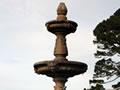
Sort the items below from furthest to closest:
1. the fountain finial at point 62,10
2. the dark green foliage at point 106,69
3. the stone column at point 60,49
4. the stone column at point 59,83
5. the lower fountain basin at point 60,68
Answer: the dark green foliage at point 106,69
the fountain finial at point 62,10
the stone column at point 60,49
the stone column at point 59,83
the lower fountain basin at point 60,68

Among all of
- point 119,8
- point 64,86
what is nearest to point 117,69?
point 119,8

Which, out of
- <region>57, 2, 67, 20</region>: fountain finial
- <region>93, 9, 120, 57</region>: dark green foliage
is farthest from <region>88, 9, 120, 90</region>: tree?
<region>57, 2, 67, 20</region>: fountain finial

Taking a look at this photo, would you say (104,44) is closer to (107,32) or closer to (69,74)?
(107,32)

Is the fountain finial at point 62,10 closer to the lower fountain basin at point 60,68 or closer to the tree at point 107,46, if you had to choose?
the lower fountain basin at point 60,68

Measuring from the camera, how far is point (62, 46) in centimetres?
1788

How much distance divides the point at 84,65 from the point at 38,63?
64.9 inches

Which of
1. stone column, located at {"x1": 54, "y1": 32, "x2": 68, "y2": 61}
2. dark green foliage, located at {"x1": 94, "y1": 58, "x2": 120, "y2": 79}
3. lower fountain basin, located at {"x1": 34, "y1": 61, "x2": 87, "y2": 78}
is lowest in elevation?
lower fountain basin, located at {"x1": 34, "y1": 61, "x2": 87, "y2": 78}

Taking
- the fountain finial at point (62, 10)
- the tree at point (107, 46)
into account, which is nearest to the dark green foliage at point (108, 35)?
the tree at point (107, 46)

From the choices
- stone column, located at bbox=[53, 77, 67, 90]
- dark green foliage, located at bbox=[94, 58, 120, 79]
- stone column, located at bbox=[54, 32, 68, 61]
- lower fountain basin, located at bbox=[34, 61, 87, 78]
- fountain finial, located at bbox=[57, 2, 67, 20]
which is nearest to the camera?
lower fountain basin, located at bbox=[34, 61, 87, 78]

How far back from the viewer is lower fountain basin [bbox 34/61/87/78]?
16.9 metres

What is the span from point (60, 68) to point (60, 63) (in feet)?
0.58

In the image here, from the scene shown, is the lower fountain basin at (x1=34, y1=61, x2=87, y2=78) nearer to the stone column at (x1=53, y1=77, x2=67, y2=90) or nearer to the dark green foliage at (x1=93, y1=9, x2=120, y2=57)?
the stone column at (x1=53, y1=77, x2=67, y2=90)

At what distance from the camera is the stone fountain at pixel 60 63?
16.9 m

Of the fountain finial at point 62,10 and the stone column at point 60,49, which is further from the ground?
the fountain finial at point 62,10
